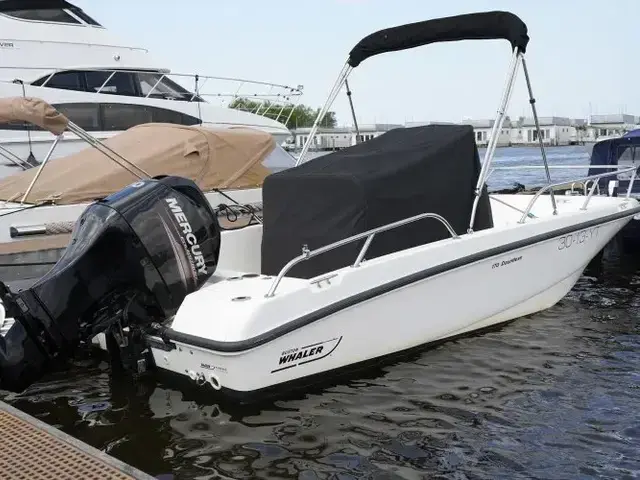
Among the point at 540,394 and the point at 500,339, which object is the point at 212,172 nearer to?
the point at 500,339

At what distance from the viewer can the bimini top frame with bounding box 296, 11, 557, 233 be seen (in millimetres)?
6398

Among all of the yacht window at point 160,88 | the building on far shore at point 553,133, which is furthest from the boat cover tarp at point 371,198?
the building on far shore at point 553,133

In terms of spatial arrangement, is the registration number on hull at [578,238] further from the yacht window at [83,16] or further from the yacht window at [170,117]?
the yacht window at [83,16]

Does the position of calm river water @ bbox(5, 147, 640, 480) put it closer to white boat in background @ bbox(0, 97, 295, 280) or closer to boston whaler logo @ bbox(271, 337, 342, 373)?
boston whaler logo @ bbox(271, 337, 342, 373)

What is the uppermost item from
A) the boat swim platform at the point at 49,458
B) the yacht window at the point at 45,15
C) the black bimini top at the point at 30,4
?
the black bimini top at the point at 30,4

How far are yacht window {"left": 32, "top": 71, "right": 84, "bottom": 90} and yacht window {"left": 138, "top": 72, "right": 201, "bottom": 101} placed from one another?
1.20 m

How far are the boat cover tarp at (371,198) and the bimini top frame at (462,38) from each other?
0.23 m

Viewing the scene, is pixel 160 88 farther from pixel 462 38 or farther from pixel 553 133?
pixel 553 133

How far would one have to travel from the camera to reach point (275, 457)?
4035mm

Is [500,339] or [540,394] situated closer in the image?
[540,394]

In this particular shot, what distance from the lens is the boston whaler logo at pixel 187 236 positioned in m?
4.68

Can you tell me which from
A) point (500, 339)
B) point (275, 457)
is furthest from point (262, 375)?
point (500, 339)

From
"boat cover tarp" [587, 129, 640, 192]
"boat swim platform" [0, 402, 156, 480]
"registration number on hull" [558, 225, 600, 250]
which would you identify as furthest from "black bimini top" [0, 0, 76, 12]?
"boat swim platform" [0, 402, 156, 480]

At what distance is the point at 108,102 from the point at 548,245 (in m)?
9.69
